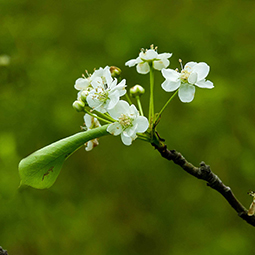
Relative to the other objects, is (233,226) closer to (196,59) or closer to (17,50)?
(196,59)

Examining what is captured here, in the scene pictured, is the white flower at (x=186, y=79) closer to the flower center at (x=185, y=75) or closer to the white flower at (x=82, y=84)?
the flower center at (x=185, y=75)

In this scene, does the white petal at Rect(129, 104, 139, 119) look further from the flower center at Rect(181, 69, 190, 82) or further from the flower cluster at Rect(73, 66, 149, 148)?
the flower center at Rect(181, 69, 190, 82)

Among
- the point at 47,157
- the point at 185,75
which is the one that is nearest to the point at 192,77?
the point at 185,75

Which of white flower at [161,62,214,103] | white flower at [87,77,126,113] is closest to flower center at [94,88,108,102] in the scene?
white flower at [87,77,126,113]

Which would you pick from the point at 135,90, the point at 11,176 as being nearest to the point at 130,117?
the point at 135,90

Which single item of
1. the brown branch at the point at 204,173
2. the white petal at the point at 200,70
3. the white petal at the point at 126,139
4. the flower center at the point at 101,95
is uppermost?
the white petal at the point at 200,70

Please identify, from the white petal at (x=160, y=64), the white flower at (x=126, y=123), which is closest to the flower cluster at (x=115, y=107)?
the white flower at (x=126, y=123)

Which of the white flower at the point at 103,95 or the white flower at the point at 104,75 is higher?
the white flower at the point at 104,75

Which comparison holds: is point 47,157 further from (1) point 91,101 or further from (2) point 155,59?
(2) point 155,59

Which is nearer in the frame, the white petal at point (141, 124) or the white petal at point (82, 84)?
the white petal at point (141, 124)
